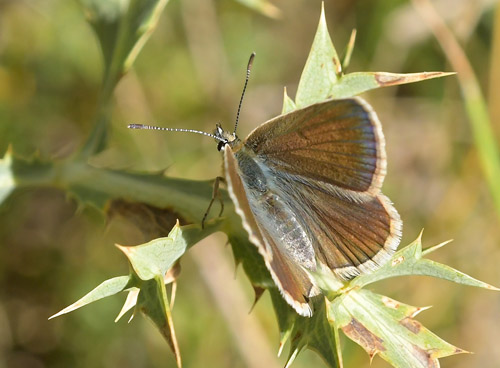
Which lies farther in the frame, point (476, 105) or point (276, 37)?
point (276, 37)

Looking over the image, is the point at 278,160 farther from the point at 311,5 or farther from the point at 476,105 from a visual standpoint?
the point at 311,5

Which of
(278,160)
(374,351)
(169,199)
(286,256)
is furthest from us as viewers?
(278,160)

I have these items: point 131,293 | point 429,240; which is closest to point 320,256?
point 131,293

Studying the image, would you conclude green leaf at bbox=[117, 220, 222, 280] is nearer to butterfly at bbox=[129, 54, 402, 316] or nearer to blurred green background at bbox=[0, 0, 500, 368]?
butterfly at bbox=[129, 54, 402, 316]

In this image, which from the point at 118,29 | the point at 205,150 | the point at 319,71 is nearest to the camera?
the point at 319,71

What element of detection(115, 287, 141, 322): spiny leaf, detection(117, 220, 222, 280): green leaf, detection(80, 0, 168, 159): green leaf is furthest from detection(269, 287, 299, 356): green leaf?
detection(80, 0, 168, 159): green leaf

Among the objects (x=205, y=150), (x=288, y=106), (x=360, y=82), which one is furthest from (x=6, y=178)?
(x=205, y=150)

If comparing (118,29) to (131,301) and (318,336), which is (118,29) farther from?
(318,336)
